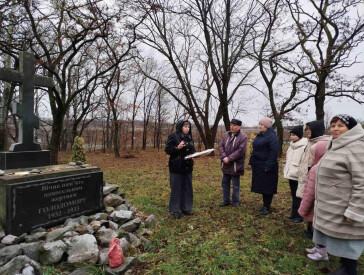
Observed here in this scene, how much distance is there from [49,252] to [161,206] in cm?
278

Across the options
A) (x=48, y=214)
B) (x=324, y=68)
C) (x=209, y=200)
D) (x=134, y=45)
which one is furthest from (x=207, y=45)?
(x=48, y=214)

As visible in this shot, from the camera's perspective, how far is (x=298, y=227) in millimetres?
4301

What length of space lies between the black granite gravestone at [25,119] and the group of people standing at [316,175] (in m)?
2.44

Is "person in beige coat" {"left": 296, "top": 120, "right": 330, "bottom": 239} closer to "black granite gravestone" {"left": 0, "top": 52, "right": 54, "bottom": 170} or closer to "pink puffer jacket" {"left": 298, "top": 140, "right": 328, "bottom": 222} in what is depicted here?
"pink puffer jacket" {"left": 298, "top": 140, "right": 328, "bottom": 222}

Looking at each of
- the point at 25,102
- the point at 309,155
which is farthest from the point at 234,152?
the point at 25,102

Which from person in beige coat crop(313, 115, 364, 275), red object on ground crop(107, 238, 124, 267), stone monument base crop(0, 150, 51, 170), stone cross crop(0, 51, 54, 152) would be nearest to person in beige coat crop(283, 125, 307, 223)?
person in beige coat crop(313, 115, 364, 275)

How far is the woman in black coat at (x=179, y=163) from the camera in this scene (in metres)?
4.62

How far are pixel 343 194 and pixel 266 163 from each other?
2067 mm

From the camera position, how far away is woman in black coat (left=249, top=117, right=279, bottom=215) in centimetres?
464

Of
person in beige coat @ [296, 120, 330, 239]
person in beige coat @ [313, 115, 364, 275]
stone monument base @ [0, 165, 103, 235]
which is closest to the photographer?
person in beige coat @ [313, 115, 364, 275]

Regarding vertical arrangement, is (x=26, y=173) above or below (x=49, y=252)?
above

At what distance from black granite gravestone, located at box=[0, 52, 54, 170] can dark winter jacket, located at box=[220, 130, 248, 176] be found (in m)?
3.50

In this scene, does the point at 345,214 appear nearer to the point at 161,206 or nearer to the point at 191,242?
the point at 191,242

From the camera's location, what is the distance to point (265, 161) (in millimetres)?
4688
